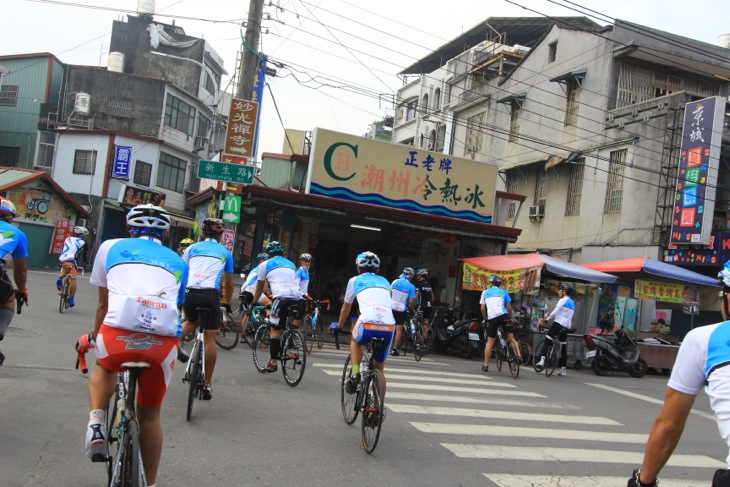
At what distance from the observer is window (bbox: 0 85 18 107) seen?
118 feet

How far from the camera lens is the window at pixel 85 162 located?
110 ft

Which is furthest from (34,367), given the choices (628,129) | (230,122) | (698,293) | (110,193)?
(110,193)

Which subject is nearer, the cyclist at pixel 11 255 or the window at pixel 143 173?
the cyclist at pixel 11 255

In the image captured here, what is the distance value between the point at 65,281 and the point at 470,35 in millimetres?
27696

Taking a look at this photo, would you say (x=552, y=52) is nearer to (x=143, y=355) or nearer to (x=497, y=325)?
(x=497, y=325)

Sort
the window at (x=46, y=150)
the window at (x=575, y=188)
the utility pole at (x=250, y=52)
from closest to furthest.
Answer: the utility pole at (x=250, y=52)
the window at (x=575, y=188)
the window at (x=46, y=150)

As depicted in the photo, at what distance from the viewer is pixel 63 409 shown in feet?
20.9

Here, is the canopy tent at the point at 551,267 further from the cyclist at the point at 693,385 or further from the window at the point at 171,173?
the window at the point at 171,173

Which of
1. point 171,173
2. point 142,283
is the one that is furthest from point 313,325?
point 171,173


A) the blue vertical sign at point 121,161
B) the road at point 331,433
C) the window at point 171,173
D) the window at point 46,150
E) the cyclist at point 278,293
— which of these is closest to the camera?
the road at point 331,433

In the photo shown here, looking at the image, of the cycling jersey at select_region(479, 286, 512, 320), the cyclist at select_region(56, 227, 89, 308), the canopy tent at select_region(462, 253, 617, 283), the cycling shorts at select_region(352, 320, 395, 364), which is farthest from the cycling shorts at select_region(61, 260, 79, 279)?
the canopy tent at select_region(462, 253, 617, 283)

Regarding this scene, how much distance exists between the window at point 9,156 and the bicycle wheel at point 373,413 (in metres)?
35.7

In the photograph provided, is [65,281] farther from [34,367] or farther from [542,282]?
[542,282]

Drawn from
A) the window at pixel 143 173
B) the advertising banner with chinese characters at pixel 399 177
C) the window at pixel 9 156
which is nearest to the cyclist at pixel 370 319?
the advertising banner with chinese characters at pixel 399 177
